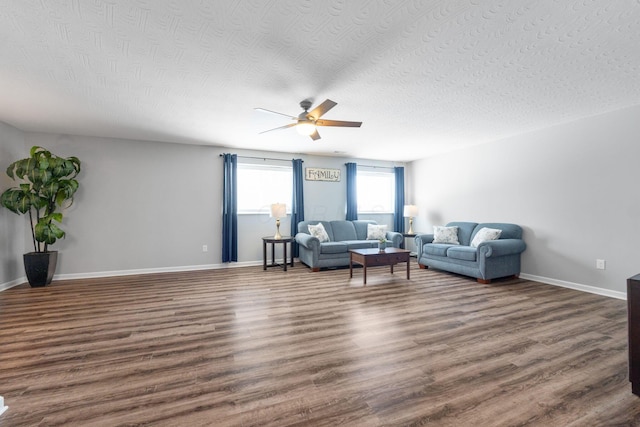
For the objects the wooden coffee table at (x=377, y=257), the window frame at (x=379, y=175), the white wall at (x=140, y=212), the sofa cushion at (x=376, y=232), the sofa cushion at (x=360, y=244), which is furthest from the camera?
the window frame at (x=379, y=175)

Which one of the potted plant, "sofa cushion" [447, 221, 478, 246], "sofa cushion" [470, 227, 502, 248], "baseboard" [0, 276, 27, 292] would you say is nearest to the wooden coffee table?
"sofa cushion" [470, 227, 502, 248]

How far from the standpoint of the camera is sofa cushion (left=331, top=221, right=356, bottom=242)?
240 inches

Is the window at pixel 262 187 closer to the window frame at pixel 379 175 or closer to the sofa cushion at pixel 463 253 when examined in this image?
the window frame at pixel 379 175

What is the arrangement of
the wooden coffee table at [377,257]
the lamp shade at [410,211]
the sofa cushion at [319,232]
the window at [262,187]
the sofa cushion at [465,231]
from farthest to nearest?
the lamp shade at [410,211], the window at [262,187], the sofa cushion at [319,232], the sofa cushion at [465,231], the wooden coffee table at [377,257]

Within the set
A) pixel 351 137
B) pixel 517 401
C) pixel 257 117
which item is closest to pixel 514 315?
pixel 517 401

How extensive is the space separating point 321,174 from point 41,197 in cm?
Result: 490

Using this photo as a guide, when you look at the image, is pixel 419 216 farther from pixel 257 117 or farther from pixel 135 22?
pixel 135 22

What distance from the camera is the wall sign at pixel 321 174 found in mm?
6277

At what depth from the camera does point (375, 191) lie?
23.4 feet

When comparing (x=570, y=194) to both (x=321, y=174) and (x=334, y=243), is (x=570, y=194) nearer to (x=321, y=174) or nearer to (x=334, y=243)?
(x=334, y=243)

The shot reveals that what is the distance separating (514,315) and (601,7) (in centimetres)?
275

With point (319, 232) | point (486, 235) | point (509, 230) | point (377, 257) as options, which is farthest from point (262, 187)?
point (509, 230)

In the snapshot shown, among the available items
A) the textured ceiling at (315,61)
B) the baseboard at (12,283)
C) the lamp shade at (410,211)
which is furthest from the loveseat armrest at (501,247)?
the baseboard at (12,283)

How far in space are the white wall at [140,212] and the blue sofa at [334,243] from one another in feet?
3.21
